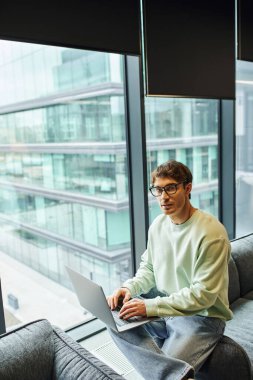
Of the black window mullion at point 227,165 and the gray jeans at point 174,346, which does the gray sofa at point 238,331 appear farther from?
the black window mullion at point 227,165

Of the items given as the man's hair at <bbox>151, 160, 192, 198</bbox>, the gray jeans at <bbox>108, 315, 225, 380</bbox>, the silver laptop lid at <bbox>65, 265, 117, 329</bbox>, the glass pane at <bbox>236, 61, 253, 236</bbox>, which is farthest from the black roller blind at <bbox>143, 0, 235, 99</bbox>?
the gray jeans at <bbox>108, 315, 225, 380</bbox>

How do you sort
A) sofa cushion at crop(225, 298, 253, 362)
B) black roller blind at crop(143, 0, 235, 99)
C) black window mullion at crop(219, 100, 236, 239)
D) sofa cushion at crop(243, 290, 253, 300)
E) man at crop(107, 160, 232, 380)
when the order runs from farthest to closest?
1. black window mullion at crop(219, 100, 236, 239)
2. sofa cushion at crop(243, 290, 253, 300)
3. black roller blind at crop(143, 0, 235, 99)
4. sofa cushion at crop(225, 298, 253, 362)
5. man at crop(107, 160, 232, 380)

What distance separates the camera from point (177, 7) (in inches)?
98.0

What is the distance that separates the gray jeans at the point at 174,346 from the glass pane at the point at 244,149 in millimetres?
2185

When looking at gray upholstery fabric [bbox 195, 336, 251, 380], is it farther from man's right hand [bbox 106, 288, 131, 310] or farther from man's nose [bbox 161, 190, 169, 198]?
man's nose [bbox 161, 190, 169, 198]

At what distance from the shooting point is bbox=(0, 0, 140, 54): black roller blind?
69.9 inches

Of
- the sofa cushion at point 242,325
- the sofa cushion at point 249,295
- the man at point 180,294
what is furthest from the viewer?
the sofa cushion at point 249,295

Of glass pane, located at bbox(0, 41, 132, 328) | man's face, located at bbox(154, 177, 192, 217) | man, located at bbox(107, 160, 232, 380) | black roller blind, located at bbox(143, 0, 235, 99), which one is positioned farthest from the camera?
black roller blind, located at bbox(143, 0, 235, 99)

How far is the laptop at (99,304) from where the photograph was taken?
1433 mm

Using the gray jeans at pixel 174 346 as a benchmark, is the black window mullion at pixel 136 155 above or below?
above

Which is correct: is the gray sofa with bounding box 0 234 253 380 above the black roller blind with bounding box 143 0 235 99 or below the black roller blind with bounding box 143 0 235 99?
below

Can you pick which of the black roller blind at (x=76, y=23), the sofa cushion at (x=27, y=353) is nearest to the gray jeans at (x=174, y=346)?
the sofa cushion at (x=27, y=353)

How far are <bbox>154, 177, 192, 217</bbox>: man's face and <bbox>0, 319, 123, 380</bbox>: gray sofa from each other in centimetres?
72

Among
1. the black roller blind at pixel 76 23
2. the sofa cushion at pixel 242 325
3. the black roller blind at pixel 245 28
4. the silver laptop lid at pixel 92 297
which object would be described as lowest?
the sofa cushion at pixel 242 325
